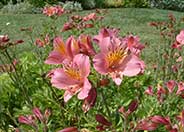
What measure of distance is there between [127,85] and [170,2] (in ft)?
48.0

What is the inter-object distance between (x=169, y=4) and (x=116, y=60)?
16.8 meters

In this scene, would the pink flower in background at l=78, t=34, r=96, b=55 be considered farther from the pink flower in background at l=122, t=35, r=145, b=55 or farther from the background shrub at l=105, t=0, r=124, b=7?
the background shrub at l=105, t=0, r=124, b=7

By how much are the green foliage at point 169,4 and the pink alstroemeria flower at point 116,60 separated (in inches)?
649

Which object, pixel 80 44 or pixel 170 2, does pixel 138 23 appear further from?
pixel 80 44

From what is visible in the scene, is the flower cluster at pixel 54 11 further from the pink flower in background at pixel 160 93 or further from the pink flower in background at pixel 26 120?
the pink flower in background at pixel 26 120

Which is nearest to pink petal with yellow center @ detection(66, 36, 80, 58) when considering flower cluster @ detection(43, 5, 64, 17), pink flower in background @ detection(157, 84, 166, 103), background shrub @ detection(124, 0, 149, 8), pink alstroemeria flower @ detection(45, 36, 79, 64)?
pink alstroemeria flower @ detection(45, 36, 79, 64)

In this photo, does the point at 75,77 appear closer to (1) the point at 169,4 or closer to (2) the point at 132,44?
(2) the point at 132,44

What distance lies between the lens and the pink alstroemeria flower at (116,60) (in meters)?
1.53

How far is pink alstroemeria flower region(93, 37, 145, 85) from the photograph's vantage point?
153 centimetres

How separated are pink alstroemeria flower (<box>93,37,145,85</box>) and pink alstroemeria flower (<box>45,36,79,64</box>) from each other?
0.07 m

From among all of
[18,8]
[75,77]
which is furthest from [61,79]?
[18,8]

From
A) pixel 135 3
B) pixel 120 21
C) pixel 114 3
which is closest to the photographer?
pixel 120 21

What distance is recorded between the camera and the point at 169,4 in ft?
59.2

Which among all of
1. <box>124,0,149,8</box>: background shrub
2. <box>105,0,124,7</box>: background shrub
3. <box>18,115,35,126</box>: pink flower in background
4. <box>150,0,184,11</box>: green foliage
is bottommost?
<box>150,0,184,11</box>: green foliage
